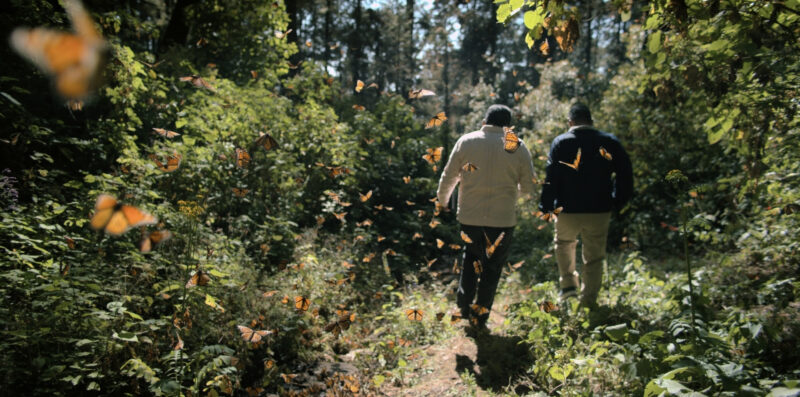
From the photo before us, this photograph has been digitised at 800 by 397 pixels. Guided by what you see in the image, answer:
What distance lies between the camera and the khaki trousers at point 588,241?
3.83 metres

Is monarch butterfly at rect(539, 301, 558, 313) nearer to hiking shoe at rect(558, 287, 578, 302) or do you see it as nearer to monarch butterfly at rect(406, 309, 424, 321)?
hiking shoe at rect(558, 287, 578, 302)

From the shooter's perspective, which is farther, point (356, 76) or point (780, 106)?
point (356, 76)

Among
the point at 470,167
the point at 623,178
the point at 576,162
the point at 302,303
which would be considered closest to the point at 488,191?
the point at 470,167

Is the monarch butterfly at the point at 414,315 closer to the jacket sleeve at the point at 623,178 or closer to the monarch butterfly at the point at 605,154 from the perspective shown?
the jacket sleeve at the point at 623,178

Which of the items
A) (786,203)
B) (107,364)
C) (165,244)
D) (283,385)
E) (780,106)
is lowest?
(283,385)

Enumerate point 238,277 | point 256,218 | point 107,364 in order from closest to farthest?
point 107,364
point 238,277
point 256,218

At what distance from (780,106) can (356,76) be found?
28466mm

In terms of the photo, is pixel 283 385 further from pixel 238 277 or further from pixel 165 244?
pixel 165 244

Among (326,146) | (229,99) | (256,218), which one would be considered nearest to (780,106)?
(256,218)

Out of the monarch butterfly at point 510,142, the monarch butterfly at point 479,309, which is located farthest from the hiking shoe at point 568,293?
the monarch butterfly at point 510,142

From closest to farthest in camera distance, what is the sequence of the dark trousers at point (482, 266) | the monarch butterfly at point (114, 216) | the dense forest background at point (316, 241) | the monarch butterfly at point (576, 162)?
the monarch butterfly at point (114, 216) → the dense forest background at point (316, 241) → the monarch butterfly at point (576, 162) → the dark trousers at point (482, 266)

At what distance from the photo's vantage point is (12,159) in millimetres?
3734

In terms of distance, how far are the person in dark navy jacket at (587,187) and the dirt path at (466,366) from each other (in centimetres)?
91

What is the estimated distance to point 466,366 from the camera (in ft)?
11.4
